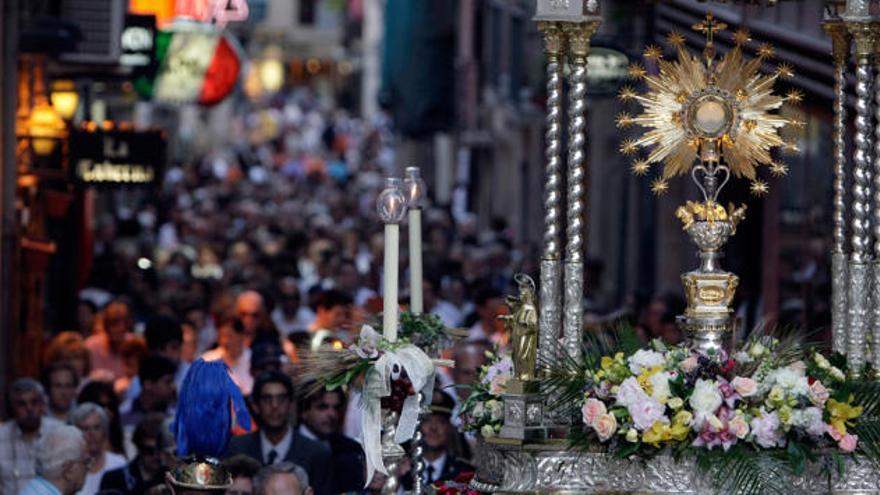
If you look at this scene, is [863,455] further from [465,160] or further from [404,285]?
[465,160]

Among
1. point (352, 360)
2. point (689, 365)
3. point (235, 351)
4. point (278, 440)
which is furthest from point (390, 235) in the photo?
point (235, 351)

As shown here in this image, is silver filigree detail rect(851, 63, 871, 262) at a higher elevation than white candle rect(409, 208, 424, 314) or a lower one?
higher

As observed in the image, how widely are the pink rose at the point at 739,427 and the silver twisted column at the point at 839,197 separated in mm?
1156

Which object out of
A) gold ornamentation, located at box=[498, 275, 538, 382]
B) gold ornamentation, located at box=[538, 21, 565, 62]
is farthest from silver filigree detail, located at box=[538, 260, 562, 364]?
gold ornamentation, located at box=[538, 21, 565, 62]

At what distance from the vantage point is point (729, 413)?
32.8 feet

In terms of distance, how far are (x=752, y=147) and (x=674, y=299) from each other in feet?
38.1

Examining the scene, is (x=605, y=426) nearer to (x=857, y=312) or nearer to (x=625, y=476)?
(x=625, y=476)

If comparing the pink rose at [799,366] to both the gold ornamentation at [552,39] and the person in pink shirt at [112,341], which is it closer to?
the gold ornamentation at [552,39]

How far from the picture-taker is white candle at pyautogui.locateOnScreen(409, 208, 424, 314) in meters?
11.4

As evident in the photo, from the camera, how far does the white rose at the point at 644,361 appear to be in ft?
33.5

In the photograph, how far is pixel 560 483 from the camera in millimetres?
10078

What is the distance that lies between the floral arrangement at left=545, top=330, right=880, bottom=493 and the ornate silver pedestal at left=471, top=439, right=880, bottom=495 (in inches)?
1.9

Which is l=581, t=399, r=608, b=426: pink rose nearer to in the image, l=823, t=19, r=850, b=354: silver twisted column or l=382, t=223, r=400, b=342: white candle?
l=382, t=223, r=400, b=342: white candle

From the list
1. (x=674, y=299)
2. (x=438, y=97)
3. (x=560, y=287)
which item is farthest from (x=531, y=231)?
(x=560, y=287)
